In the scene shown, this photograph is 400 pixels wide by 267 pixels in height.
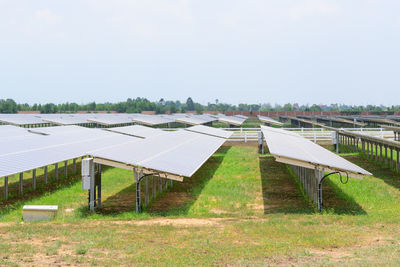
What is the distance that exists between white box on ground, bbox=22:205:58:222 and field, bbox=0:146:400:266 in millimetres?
418

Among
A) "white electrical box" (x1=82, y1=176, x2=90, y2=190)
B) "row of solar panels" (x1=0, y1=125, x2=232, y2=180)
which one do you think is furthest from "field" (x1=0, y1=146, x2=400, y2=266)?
"row of solar panels" (x1=0, y1=125, x2=232, y2=180)

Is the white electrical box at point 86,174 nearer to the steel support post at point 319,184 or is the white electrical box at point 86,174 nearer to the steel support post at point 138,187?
the steel support post at point 138,187

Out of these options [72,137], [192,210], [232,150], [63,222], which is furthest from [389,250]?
[232,150]

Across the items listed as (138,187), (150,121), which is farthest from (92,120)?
(138,187)

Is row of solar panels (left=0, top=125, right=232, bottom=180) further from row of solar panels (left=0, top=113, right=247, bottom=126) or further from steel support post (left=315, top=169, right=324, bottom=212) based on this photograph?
row of solar panels (left=0, top=113, right=247, bottom=126)

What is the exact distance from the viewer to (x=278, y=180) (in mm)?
Result: 25375

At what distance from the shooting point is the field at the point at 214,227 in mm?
10656

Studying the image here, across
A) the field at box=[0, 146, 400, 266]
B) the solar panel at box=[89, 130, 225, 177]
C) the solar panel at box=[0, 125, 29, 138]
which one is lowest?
the field at box=[0, 146, 400, 266]

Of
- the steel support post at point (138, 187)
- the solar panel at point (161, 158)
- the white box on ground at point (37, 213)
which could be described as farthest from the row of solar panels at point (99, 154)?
the white box on ground at point (37, 213)

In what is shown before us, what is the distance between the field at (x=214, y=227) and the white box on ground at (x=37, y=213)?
42 cm

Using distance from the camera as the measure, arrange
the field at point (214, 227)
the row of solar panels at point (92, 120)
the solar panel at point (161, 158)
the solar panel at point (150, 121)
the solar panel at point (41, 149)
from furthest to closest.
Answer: the solar panel at point (150, 121) → the row of solar panels at point (92, 120) → the solar panel at point (41, 149) → the solar panel at point (161, 158) → the field at point (214, 227)

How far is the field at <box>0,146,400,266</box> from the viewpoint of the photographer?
1066 cm

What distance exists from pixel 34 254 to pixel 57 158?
36.6ft

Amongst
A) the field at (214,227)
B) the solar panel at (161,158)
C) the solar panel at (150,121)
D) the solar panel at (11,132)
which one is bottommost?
the field at (214,227)
